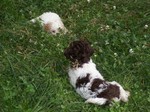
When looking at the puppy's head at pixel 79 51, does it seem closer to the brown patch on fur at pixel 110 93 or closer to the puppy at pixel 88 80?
the puppy at pixel 88 80

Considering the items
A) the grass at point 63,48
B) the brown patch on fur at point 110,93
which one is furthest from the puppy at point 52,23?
the brown patch on fur at point 110,93

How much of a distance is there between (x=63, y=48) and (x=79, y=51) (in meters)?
0.69

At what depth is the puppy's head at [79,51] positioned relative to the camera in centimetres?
581

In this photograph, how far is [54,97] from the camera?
569cm

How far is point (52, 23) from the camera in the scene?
22.3 feet

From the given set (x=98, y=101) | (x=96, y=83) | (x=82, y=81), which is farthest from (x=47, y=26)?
(x=98, y=101)

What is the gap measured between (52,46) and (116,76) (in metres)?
1.02

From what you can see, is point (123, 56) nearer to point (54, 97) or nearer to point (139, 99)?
point (139, 99)

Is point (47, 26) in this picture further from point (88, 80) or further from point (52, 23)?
point (88, 80)

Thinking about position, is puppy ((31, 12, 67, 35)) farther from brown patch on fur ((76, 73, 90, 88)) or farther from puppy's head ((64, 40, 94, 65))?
brown patch on fur ((76, 73, 90, 88))

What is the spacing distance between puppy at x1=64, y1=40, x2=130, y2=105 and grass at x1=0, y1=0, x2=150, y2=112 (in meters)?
0.10

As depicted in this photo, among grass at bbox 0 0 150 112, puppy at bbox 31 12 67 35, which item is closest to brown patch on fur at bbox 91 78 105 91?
grass at bbox 0 0 150 112

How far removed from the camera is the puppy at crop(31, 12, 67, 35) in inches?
267

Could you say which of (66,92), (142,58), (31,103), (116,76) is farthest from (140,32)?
(31,103)
